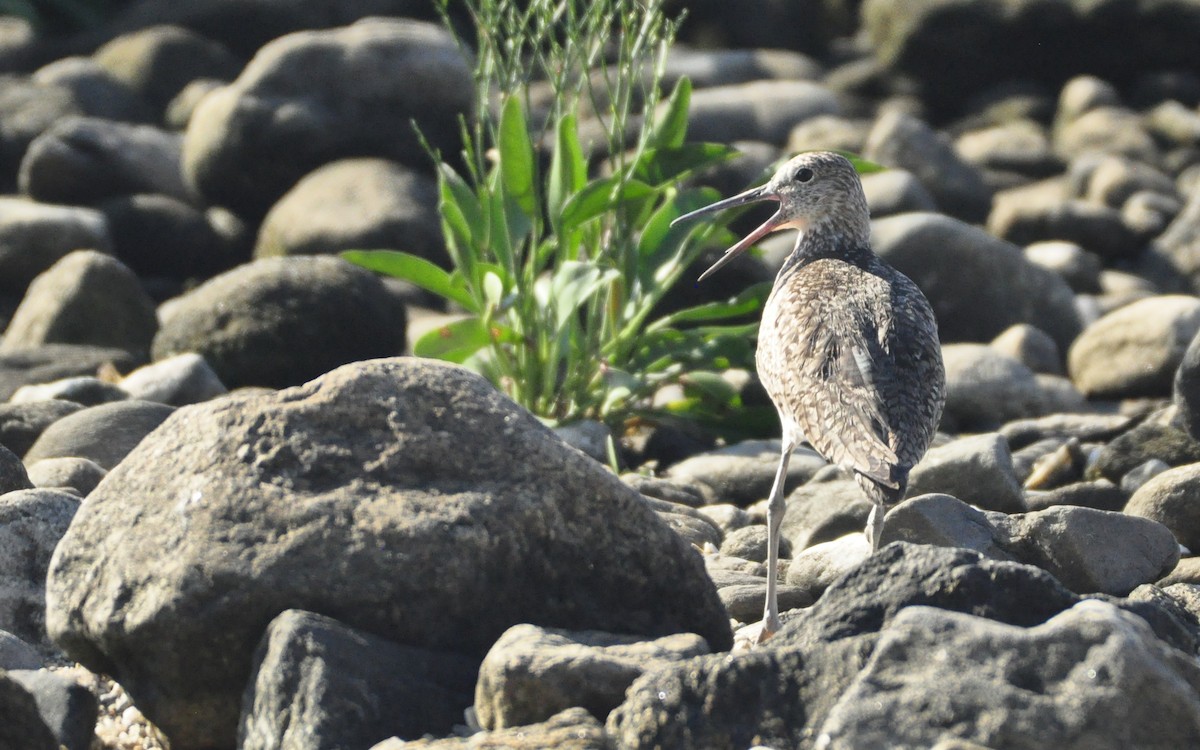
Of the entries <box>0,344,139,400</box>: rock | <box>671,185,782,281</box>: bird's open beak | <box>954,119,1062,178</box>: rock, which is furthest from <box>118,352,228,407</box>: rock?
<box>954,119,1062,178</box>: rock

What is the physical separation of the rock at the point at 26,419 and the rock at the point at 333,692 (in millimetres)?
4599

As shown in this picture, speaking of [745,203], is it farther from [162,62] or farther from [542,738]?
[162,62]

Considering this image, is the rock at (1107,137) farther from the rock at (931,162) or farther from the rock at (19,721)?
the rock at (19,721)

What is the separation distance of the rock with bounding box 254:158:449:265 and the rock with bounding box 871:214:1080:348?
3.87 meters

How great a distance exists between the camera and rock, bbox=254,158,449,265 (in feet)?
45.8

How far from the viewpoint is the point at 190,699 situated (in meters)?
4.79


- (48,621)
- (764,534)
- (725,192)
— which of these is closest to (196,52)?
(725,192)

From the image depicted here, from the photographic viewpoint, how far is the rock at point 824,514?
7.19 meters

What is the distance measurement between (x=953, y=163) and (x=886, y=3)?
579cm

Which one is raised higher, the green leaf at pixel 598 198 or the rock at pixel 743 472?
the green leaf at pixel 598 198

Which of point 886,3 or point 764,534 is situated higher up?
point 764,534

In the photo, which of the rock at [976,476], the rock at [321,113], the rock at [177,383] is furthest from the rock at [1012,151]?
the rock at [976,476]

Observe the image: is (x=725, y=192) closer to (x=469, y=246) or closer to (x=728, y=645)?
(x=469, y=246)

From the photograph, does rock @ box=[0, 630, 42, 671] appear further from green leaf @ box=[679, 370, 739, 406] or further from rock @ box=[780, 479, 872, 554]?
green leaf @ box=[679, 370, 739, 406]
